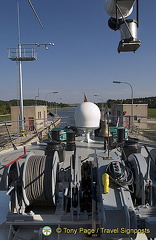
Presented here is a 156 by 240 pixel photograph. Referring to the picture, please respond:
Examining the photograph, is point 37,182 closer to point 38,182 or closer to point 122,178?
point 38,182

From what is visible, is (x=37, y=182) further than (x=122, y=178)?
Yes

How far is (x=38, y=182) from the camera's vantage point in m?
3.38

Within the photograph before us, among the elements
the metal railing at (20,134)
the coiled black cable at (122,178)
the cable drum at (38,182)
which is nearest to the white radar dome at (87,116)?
the metal railing at (20,134)

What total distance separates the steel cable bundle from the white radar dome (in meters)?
2.98

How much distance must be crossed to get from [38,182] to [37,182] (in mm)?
18

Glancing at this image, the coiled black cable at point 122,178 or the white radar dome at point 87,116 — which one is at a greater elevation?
the white radar dome at point 87,116

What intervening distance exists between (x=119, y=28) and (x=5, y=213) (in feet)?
19.0

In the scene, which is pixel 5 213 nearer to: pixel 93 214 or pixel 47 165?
pixel 47 165

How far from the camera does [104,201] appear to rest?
2816 mm

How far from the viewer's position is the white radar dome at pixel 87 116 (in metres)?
6.22

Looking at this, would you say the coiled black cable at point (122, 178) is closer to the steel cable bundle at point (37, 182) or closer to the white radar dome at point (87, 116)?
the steel cable bundle at point (37, 182)

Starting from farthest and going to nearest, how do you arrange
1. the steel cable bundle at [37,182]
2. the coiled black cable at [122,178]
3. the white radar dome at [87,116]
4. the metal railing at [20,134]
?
the metal railing at [20,134] < the white radar dome at [87,116] < the steel cable bundle at [37,182] < the coiled black cable at [122,178]

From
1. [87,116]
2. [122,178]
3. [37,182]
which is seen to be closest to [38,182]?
[37,182]

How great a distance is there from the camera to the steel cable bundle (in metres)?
3.35
